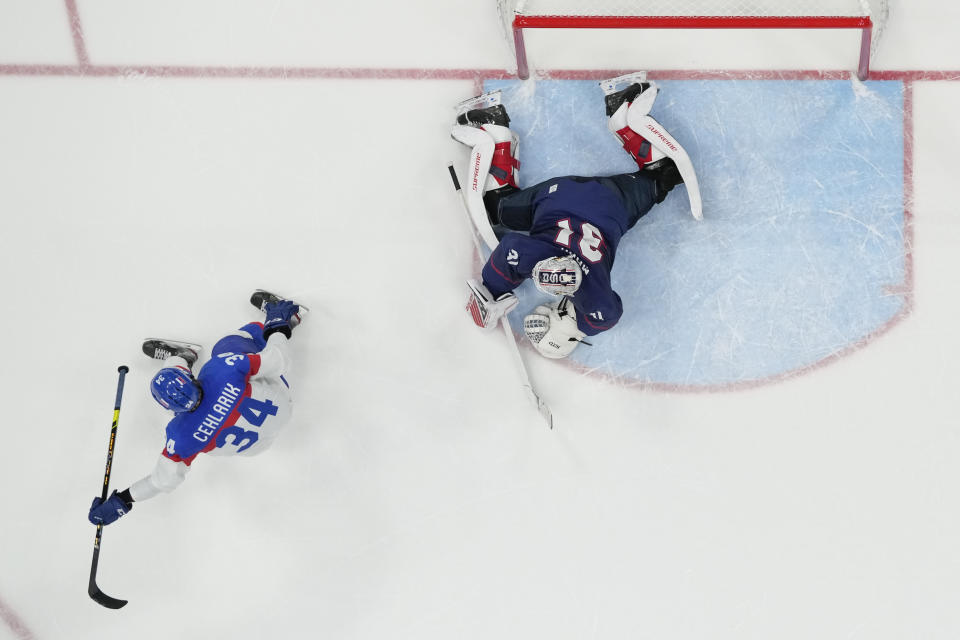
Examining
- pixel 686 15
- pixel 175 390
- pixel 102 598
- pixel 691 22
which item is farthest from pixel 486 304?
pixel 102 598

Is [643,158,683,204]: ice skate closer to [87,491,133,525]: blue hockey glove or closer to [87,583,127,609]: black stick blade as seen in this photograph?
[87,491,133,525]: blue hockey glove

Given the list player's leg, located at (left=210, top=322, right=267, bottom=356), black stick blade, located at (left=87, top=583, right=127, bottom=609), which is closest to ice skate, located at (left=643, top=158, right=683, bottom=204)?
player's leg, located at (left=210, top=322, right=267, bottom=356)

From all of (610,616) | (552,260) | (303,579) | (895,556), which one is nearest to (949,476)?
(895,556)

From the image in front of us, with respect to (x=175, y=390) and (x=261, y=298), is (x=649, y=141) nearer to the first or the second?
(x=261, y=298)

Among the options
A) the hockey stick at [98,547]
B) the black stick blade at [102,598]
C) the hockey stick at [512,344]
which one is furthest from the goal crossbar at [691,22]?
the black stick blade at [102,598]

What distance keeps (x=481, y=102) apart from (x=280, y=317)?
166 cm

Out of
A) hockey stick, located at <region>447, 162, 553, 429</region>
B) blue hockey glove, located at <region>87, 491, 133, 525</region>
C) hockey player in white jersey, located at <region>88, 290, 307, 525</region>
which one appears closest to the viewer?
hockey player in white jersey, located at <region>88, 290, 307, 525</region>

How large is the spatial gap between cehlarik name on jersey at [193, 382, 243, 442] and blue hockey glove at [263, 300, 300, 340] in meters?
0.53

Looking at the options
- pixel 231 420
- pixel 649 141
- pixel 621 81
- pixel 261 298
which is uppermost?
pixel 621 81

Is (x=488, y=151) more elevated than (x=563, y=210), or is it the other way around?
(x=488, y=151)

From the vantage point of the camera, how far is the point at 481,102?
4531 mm

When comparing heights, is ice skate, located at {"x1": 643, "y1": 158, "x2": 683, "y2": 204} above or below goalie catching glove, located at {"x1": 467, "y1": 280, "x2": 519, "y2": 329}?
above

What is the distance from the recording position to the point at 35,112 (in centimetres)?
470

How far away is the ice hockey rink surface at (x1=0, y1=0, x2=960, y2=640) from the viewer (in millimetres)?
4559
